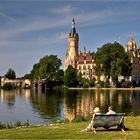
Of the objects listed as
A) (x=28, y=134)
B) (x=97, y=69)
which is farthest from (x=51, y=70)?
(x=28, y=134)

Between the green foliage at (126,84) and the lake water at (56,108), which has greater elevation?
the green foliage at (126,84)

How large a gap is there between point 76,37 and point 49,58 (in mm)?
16226

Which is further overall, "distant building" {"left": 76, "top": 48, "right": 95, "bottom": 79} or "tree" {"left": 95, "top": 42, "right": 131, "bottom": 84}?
"distant building" {"left": 76, "top": 48, "right": 95, "bottom": 79}

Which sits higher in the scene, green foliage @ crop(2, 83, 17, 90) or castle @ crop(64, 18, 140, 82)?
castle @ crop(64, 18, 140, 82)

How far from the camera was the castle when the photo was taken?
155 meters

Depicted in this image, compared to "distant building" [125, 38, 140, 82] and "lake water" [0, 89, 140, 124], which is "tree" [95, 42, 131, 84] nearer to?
"distant building" [125, 38, 140, 82]

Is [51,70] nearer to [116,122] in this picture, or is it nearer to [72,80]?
[72,80]

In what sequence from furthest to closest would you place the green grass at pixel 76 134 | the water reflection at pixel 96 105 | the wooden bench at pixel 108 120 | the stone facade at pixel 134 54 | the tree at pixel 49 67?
the stone facade at pixel 134 54 → the tree at pixel 49 67 → the water reflection at pixel 96 105 → the wooden bench at pixel 108 120 → the green grass at pixel 76 134

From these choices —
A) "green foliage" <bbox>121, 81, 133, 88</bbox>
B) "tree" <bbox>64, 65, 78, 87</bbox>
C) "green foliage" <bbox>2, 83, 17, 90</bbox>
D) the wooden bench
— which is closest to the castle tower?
"green foliage" <bbox>2, 83, 17, 90</bbox>

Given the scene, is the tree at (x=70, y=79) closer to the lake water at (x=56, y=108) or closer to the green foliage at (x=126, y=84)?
the green foliage at (x=126, y=84)

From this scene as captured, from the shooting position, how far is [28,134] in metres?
17.0

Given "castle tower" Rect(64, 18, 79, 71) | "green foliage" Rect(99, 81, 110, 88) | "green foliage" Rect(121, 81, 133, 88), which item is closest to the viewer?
"green foliage" Rect(121, 81, 133, 88)

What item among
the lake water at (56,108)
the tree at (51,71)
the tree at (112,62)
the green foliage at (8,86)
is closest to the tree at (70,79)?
the tree at (51,71)

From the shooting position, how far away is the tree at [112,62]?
4446 inches
